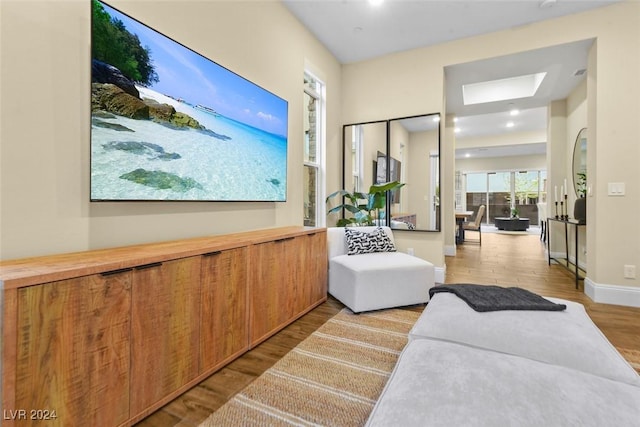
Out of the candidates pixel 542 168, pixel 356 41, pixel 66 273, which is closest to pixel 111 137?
pixel 66 273

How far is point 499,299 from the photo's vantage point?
5.79ft

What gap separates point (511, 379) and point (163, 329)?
1.47 m

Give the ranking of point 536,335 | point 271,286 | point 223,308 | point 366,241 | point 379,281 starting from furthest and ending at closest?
point 366,241 < point 379,281 < point 271,286 < point 223,308 < point 536,335

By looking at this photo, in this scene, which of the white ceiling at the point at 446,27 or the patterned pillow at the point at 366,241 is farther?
the patterned pillow at the point at 366,241

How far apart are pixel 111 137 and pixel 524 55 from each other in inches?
166

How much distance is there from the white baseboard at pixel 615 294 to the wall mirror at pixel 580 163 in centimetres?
172

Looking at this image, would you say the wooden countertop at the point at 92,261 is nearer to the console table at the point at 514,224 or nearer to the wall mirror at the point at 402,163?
the wall mirror at the point at 402,163

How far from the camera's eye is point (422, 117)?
388cm

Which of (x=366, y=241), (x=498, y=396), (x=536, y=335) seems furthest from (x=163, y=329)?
(x=366, y=241)

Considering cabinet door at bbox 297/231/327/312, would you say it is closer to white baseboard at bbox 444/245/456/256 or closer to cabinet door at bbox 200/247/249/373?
cabinet door at bbox 200/247/249/373

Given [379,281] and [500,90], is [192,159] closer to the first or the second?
[379,281]

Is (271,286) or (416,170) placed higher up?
(416,170)

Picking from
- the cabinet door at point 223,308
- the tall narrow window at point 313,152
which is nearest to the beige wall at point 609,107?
the tall narrow window at point 313,152

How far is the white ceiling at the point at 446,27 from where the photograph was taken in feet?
10.2
